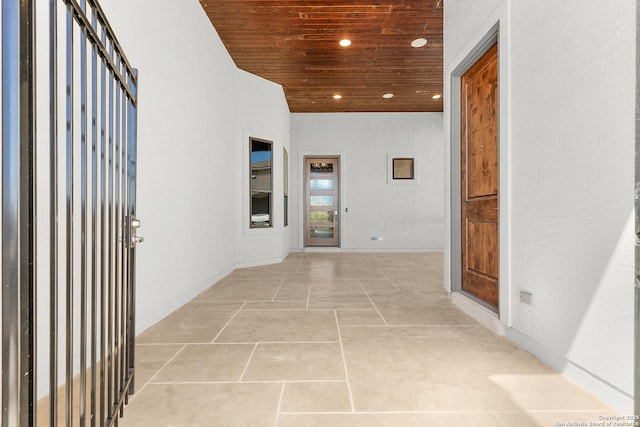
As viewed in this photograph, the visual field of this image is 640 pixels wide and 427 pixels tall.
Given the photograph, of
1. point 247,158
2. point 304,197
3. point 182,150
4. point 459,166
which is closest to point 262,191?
point 247,158

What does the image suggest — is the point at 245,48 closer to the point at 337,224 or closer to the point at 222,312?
the point at 222,312

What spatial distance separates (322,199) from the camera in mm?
7559

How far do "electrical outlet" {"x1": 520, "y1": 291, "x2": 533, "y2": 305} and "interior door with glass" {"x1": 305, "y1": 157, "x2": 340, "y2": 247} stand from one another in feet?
18.3

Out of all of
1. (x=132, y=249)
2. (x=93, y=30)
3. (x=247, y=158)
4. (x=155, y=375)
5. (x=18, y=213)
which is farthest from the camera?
(x=247, y=158)

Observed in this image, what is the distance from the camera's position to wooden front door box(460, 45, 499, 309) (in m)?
2.44

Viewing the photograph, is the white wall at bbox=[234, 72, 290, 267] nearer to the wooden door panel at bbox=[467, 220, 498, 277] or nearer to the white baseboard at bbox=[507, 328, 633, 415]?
the wooden door panel at bbox=[467, 220, 498, 277]

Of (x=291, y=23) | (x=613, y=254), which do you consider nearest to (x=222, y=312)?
(x=613, y=254)

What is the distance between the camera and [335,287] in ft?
11.9

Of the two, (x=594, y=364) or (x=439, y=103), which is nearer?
(x=594, y=364)

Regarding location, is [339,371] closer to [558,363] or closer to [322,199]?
[558,363]

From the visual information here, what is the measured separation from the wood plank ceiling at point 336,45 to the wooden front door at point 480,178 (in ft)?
4.58

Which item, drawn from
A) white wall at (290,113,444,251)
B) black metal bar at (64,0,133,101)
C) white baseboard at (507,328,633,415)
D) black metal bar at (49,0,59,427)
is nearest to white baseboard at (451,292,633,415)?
white baseboard at (507,328,633,415)

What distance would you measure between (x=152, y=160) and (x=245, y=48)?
2.69m

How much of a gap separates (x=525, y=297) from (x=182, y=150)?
278cm
